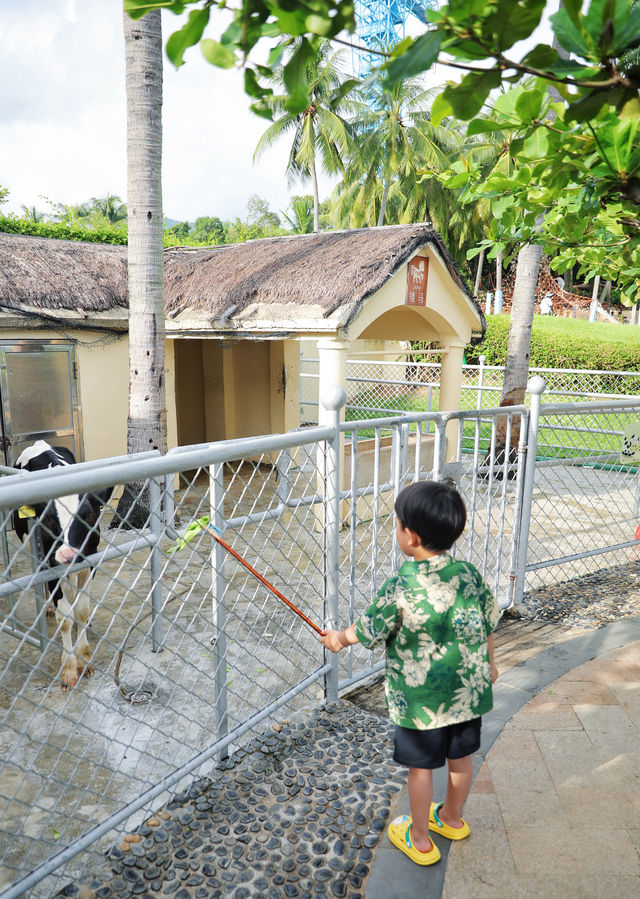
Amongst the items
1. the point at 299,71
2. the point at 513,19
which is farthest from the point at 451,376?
the point at 299,71

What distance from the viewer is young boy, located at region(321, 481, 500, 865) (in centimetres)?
201

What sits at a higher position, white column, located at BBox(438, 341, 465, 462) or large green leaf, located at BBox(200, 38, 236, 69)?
large green leaf, located at BBox(200, 38, 236, 69)

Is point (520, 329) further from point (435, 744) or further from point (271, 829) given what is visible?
point (271, 829)

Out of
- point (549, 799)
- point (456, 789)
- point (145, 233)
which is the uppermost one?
point (145, 233)

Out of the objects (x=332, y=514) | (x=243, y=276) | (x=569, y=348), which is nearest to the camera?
(x=332, y=514)

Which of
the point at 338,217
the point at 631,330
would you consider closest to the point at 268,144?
the point at 338,217

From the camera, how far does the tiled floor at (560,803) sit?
83.7 inches

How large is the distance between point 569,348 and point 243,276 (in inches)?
587

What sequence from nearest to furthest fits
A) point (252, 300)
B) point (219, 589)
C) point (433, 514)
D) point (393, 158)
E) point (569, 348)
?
point (433, 514)
point (219, 589)
point (252, 300)
point (569, 348)
point (393, 158)

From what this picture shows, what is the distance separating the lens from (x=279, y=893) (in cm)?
209

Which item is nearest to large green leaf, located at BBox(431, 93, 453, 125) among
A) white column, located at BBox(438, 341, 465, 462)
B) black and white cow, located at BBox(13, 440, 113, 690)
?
black and white cow, located at BBox(13, 440, 113, 690)

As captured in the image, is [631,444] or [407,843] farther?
[631,444]

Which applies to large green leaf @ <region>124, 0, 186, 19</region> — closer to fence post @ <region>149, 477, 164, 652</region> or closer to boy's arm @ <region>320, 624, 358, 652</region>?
boy's arm @ <region>320, 624, 358, 652</region>

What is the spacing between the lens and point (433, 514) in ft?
6.47
